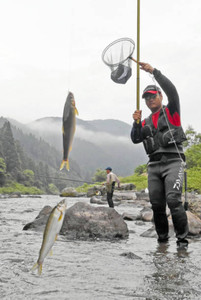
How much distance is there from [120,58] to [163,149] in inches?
77.9

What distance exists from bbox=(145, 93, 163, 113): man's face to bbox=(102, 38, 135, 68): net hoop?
886 mm

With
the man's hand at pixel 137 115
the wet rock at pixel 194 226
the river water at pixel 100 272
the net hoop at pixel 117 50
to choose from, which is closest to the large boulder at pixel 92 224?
the river water at pixel 100 272

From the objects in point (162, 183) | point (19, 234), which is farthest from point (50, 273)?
point (19, 234)

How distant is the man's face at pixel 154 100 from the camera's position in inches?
253

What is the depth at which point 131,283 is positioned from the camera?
3.85 meters

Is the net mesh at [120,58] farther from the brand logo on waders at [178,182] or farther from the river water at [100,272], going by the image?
the river water at [100,272]

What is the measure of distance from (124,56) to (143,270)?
157 inches

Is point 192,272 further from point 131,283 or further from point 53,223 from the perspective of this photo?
point 53,223

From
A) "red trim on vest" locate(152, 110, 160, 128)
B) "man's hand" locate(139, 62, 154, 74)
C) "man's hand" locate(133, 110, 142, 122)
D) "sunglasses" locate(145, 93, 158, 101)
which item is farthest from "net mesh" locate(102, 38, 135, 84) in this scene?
"red trim on vest" locate(152, 110, 160, 128)

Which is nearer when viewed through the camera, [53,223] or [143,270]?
[53,223]

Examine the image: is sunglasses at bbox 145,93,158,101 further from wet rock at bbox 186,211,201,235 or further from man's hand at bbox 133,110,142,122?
wet rock at bbox 186,211,201,235

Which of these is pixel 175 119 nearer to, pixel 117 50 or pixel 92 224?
pixel 117 50

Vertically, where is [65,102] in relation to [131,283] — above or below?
above

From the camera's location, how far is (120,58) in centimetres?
640
